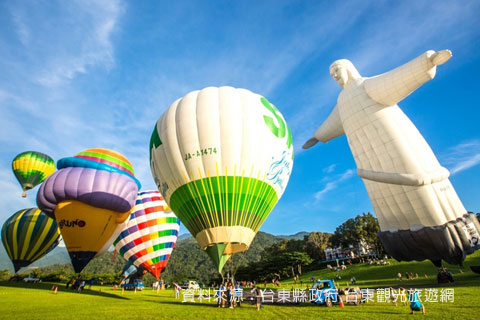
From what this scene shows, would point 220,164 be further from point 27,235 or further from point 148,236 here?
point 27,235

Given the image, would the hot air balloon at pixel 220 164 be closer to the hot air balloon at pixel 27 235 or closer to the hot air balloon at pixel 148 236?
the hot air balloon at pixel 148 236

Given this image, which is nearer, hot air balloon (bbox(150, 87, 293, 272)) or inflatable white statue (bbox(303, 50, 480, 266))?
hot air balloon (bbox(150, 87, 293, 272))

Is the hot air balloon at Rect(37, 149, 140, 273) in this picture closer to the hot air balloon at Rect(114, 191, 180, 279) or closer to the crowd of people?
the hot air balloon at Rect(114, 191, 180, 279)

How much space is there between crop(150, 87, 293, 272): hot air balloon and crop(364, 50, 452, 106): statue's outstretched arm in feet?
17.7

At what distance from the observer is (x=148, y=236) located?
25.2 meters

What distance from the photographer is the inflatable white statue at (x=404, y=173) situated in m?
13.3

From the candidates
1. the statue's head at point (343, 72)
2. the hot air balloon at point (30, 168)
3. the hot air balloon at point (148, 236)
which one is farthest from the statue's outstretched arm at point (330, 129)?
the hot air balloon at point (30, 168)

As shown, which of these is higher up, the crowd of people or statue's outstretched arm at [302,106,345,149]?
statue's outstretched arm at [302,106,345,149]

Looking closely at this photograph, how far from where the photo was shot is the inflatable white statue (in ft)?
43.8

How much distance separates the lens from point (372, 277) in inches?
1005

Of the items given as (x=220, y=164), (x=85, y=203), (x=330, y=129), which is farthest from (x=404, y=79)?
(x=85, y=203)

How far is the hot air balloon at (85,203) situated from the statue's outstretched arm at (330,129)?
13.1 m

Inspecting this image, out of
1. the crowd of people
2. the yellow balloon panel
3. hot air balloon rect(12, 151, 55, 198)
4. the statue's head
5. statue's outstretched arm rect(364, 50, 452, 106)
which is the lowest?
the crowd of people

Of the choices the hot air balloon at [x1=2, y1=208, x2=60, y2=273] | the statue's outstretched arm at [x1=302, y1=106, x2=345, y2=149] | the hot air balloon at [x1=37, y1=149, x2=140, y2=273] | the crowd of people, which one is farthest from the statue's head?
the hot air balloon at [x1=2, y1=208, x2=60, y2=273]
